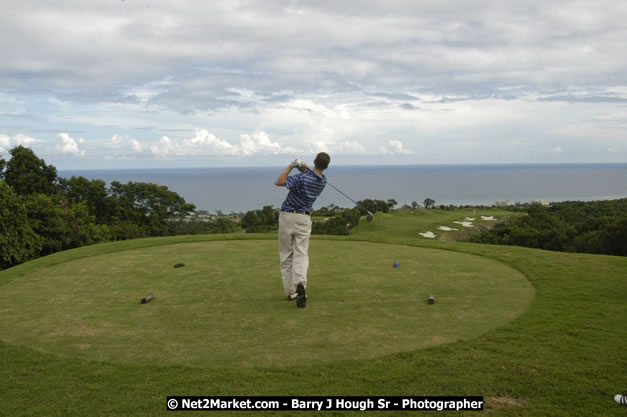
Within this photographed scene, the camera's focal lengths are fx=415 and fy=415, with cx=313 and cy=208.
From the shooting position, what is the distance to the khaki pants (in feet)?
23.6

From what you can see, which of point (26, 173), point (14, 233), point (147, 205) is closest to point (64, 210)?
point (26, 173)

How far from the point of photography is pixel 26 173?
1267 inches

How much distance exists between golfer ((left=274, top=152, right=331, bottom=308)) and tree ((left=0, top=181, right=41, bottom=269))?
780 inches

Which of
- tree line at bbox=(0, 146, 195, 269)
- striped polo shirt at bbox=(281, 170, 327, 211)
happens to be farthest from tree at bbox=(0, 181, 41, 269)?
striped polo shirt at bbox=(281, 170, 327, 211)

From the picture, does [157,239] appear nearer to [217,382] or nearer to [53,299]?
[53,299]

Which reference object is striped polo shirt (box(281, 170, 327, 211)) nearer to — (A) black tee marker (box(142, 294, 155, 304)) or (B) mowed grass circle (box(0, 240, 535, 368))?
(B) mowed grass circle (box(0, 240, 535, 368))

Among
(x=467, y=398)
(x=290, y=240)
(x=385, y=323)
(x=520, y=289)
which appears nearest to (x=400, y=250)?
(x=520, y=289)

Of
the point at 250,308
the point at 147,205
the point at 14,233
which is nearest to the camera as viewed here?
the point at 250,308

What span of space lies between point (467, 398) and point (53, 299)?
6.99 meters

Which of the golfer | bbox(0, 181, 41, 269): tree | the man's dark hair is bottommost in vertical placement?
bbox(0, 181, 41, 269): tree

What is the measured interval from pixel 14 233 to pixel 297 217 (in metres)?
20.9

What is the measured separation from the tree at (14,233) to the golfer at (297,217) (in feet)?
65.0

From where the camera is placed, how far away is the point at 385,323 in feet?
19.0

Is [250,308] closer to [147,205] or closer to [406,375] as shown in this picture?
[406,375]
